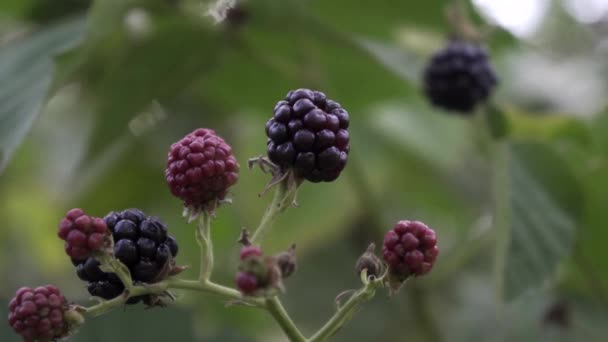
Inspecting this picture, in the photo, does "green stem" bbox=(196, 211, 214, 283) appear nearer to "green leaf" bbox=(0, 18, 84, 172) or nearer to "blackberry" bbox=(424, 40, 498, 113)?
"green leaf" bbox=(0, 18, 84, 172)

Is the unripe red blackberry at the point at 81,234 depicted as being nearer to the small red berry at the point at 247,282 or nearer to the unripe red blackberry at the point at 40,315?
the unripe red blackberry at the point at 40,315

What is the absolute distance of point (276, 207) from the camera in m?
1.03

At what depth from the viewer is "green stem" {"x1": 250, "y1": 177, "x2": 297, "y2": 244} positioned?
3.33ft

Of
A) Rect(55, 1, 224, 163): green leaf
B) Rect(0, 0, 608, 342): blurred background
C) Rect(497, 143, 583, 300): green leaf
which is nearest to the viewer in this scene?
Rect(497, 143, 583, 300): green leaf

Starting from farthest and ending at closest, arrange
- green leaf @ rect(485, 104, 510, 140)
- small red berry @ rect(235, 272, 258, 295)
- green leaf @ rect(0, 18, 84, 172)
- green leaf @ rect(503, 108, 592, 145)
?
green leaf @ rect(503, 108, 592, 145)
green leaf @ rect(485, 104, 510, 140)
green leaf @ rect(0, 18, 84, 172)
small red berry @ rect(235, 272, 258, 295)

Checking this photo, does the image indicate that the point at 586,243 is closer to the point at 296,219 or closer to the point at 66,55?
the point at 296,219

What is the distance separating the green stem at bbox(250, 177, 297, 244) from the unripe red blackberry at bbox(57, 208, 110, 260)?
0.18 metres

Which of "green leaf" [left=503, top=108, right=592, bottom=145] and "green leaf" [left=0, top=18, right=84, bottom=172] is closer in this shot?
"green leaf" [left=0, top=18, right=84, bottom=172]

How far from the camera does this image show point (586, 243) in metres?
1.84

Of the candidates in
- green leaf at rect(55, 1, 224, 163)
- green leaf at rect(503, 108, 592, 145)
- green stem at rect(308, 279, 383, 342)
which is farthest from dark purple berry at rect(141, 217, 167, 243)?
green leaf at rect(503, 108, 592, 145)

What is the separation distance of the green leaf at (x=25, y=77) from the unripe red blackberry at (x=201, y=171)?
0.30 m

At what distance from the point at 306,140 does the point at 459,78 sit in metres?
0.69

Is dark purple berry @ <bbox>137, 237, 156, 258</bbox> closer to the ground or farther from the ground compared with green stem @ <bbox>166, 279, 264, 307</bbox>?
farther from the ground

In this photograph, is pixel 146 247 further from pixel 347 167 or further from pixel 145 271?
pixel 347 167
